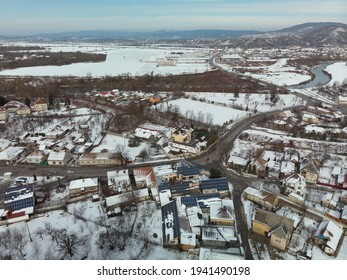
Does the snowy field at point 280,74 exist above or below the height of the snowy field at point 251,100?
above

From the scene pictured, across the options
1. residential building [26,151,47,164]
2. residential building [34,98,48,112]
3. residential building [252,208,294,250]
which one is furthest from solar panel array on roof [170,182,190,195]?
residential building [34,98,48,112]

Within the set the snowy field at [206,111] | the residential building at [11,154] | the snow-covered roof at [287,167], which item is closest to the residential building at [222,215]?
the snow-covered roof at [287,167]

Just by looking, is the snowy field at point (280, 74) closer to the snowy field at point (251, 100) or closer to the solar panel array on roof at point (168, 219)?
the snowy field at point (251, 100)

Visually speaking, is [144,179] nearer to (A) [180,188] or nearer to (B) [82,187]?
(A) [180,188]

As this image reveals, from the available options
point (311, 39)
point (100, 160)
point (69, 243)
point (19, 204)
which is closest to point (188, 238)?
point (69, 243)

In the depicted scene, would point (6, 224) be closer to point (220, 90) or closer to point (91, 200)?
point (91, 200)

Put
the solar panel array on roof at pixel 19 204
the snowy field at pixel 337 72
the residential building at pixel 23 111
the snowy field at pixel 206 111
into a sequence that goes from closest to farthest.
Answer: the solar panel array on roof at pixel 19 204 < the snowy field at pixel 206 111 < the residential building at pixel 23 111 < the snowy field at pixel 337 72

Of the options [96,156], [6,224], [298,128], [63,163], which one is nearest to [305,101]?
[298,128]
